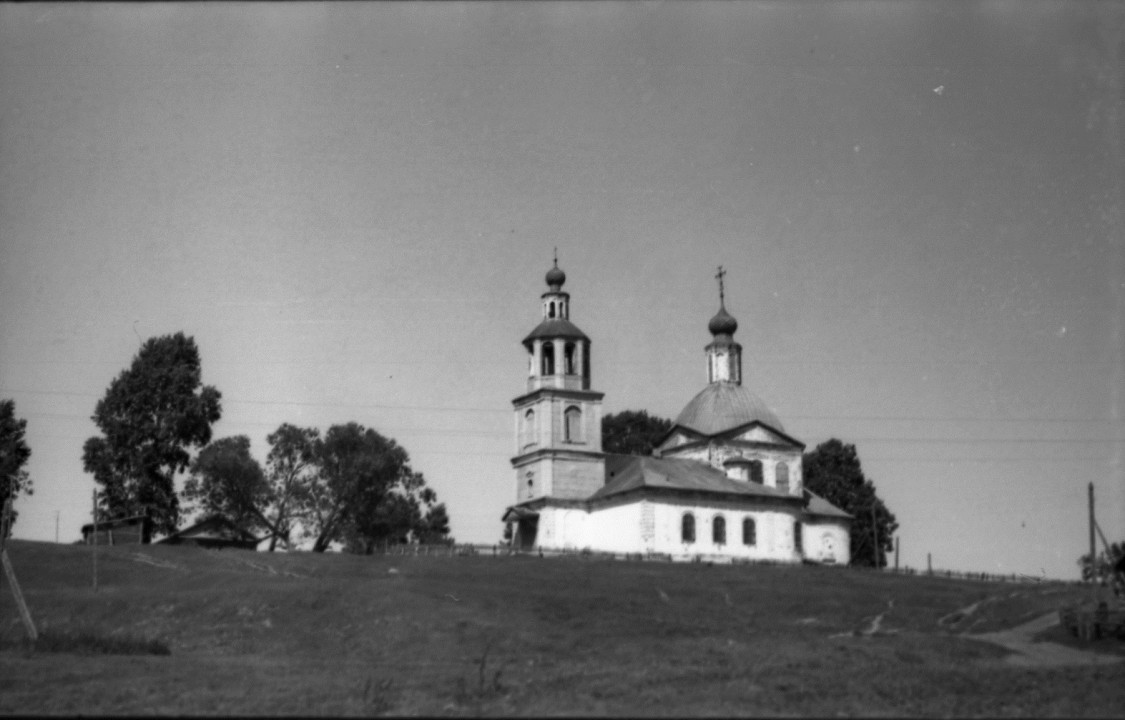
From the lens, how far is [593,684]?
26406 mm

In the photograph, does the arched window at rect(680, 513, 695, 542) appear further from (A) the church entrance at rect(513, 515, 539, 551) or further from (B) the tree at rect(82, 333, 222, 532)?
(B) the tree at rect(82, 333, 222, 532)

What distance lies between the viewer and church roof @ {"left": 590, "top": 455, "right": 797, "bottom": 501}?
7325cm

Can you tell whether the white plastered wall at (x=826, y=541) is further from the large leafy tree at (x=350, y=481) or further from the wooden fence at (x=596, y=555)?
the large leafy tree at (x=350, y=481)

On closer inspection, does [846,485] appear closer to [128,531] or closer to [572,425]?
[572,425]

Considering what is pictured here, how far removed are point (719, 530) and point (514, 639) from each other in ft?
118

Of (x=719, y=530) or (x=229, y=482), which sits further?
(x=229, y=482)

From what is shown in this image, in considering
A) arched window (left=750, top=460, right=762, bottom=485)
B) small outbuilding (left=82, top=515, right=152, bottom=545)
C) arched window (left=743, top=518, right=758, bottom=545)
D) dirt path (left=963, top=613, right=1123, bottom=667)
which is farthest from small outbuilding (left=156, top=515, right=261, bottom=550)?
dirt path (left=963, top=613, right=1123, bottom=667)

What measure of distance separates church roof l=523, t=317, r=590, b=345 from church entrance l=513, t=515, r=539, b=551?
1048 centimetres

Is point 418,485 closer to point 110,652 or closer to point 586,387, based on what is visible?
point 586,387

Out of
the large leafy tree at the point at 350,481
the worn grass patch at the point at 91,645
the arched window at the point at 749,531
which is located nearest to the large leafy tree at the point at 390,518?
the large leafy tree at the point at 350,481

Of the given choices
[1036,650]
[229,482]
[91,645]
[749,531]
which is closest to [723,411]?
[749,531]

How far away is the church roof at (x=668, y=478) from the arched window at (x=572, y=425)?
114 inches

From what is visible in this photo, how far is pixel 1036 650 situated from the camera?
4262cm

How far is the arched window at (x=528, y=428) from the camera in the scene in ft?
255
